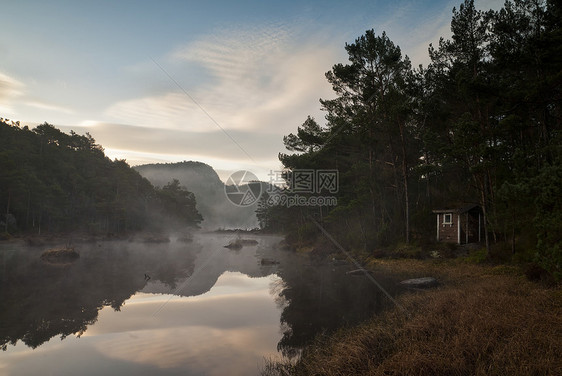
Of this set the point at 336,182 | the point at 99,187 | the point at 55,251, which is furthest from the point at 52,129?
the point at 336,182

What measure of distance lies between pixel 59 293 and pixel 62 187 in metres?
62.9

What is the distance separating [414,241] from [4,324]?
29505mm

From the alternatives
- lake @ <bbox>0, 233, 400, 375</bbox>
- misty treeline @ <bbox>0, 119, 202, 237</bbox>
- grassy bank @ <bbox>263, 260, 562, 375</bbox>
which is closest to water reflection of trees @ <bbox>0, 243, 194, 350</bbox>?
lake @ <bbox>0, 233, 400, 375</bbox>

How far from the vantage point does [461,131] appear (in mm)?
20609

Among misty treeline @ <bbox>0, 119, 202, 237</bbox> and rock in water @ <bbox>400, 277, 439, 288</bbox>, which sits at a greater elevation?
misty treeline @ <bbox>0, 119, 202, 237</bbox>

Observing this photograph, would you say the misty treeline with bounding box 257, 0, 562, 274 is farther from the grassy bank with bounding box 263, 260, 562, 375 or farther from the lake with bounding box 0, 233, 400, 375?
the lake with bounding box 0, 233, 400, 375

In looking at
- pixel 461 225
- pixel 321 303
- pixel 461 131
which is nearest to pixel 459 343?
pixel 321 303

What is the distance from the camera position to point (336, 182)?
132ft

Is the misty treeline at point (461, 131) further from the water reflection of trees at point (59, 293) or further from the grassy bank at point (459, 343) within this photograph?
the water reflection of trees at point (59, 293)

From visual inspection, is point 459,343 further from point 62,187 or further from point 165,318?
point 62,187

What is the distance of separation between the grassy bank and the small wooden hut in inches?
779

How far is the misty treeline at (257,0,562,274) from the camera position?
14.6 meters

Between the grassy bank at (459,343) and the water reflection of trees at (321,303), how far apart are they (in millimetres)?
1135

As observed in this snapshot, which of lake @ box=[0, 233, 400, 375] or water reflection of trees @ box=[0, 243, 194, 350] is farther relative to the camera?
water reflection of trees @ box=[0, 243, 194, 350]
